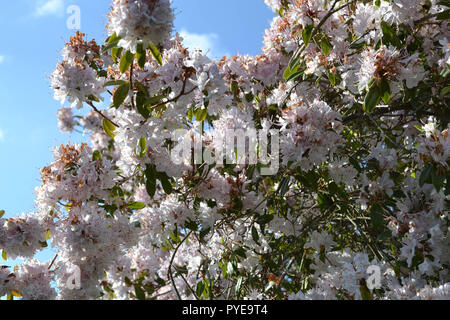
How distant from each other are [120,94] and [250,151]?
81cm

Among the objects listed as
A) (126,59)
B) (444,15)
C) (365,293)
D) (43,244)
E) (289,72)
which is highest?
(444,15)

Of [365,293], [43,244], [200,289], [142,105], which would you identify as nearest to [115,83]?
[142,105]

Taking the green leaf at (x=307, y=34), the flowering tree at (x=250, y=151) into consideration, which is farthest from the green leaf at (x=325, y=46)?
the green leaf at (x=307, y=34)

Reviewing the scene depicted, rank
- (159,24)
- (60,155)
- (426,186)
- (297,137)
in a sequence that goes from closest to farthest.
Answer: (159,24) < (297,137) < (426,186) < (60,155)

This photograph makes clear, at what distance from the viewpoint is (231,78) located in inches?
112

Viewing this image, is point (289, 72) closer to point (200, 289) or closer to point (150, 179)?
point (150, 179)

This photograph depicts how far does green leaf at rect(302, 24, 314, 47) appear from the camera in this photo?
241cm

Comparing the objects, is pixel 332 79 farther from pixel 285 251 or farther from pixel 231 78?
pixel 285 251

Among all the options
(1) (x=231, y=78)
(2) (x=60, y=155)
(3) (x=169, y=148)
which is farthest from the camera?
(1) (x=231, y=78)

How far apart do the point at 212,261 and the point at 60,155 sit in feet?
4.58

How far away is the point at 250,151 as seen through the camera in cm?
236

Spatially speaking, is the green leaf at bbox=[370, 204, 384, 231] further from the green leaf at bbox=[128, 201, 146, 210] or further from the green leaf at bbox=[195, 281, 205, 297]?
the green leaf at bbox=[128, 201, 146, 210]

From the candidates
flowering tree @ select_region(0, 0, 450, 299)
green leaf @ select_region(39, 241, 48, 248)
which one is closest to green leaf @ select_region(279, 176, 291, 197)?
flowering tree @ select_region(0, 0, 450, 299)
